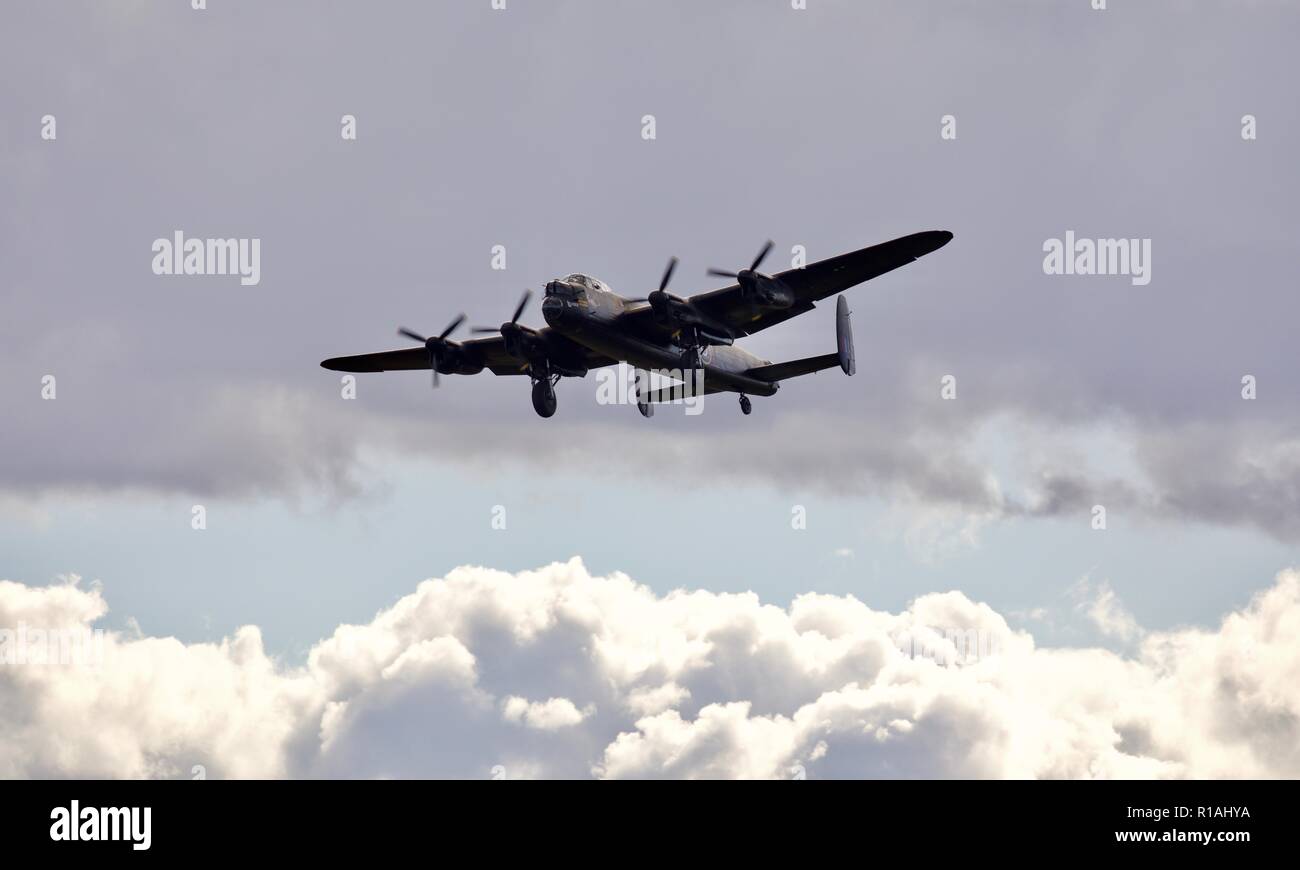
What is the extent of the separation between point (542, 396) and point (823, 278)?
44.0ft

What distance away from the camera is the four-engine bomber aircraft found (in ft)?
187

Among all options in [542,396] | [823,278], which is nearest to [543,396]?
[542,396]

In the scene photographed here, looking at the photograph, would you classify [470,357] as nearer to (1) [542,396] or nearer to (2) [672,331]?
(1) [542,396]

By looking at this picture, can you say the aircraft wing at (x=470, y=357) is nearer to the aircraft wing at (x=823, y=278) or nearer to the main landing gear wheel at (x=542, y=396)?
the main landing gear wheel at (x=542, y=396)

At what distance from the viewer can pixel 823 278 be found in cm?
5862

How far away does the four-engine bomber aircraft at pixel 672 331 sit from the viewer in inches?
2245

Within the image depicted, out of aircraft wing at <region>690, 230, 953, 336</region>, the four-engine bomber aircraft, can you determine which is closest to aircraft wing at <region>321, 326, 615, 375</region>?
the four-engine bomber aircraft

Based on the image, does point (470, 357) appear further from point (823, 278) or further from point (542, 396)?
point (823, 278)

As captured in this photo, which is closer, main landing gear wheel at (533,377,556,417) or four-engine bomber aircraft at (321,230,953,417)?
four-engine bomber aircraft at (321,230,953,417)

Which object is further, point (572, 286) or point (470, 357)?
point (470, 357)

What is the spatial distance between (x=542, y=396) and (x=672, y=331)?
7215mm

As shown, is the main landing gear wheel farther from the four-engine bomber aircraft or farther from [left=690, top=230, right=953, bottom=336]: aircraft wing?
[left=690, top=230, right=953, bottom=336]: aircraft wing
